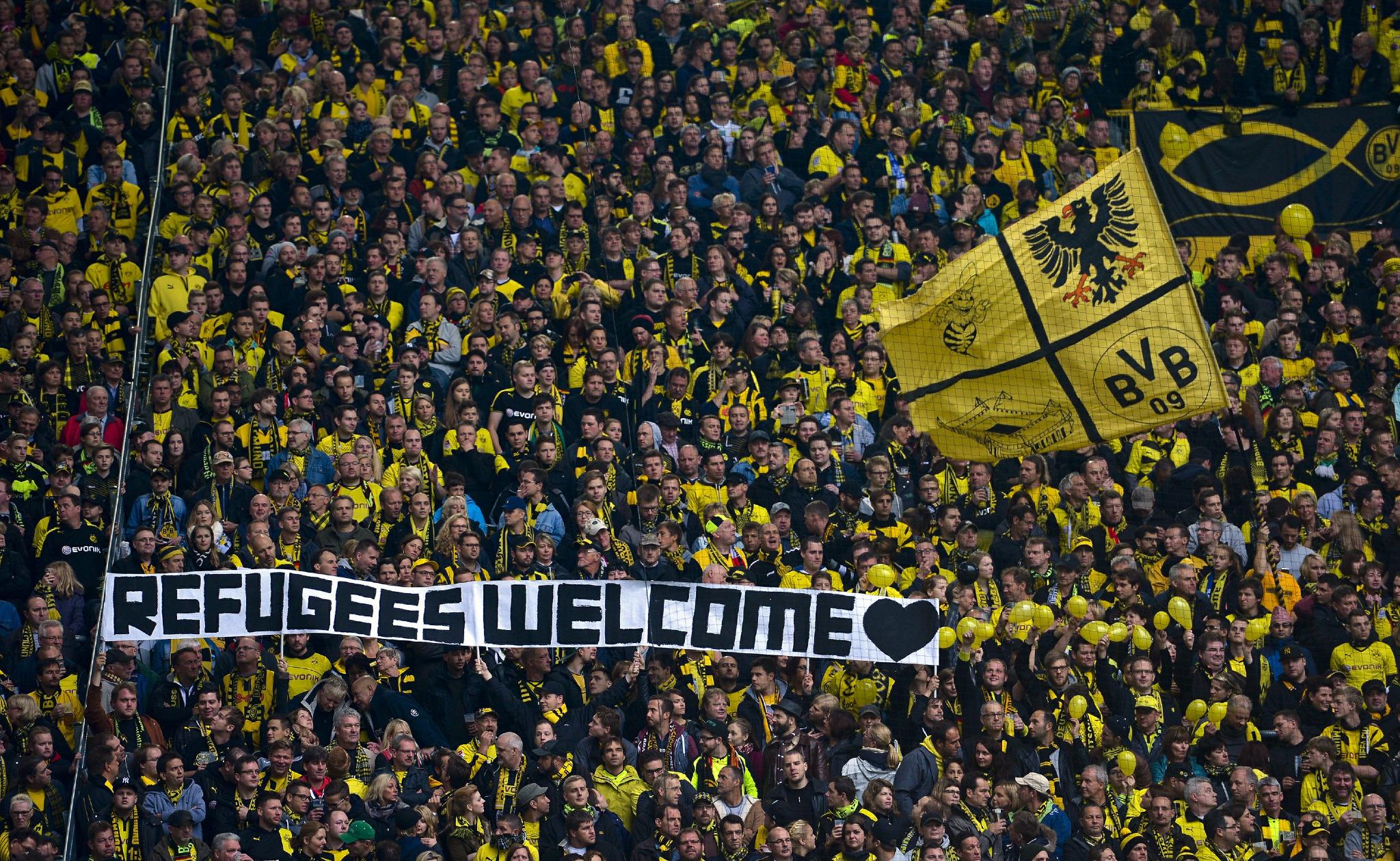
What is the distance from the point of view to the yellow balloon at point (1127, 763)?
1229 centimetres

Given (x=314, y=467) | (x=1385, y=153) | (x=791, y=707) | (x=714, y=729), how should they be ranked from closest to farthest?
(x=714, y=729), (x=791, y=707), (x=314, y=467), (x=1385, y=153)

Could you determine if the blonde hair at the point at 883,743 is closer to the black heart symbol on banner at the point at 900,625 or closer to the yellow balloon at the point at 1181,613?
the black heart symbol on banner at the point at 900,625

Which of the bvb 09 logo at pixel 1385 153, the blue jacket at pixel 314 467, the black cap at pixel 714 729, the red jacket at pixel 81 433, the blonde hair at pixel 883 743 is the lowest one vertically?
the blonde hair at pixel 883 743

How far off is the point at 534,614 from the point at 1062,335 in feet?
11.5

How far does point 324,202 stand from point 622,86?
3166 mm

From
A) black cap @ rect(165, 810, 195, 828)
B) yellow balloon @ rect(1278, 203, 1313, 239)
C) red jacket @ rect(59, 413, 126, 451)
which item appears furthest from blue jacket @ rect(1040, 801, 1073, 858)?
yellow balloon @ rect(1278, 203, 1313, 239)

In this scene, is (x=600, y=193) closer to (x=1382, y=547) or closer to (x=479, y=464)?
(x=479, y=464)

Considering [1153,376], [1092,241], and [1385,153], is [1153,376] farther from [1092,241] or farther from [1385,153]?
[1385,153]

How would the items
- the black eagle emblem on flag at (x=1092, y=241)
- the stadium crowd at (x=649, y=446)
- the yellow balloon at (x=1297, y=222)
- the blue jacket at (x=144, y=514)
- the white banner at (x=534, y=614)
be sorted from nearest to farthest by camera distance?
the black eagle emblem on flag at (x=1092, y=241) < the stadium crowd at (x=649, y=446) < the white banner at (x=534, y=614) < the blue jacket at (x=144, y=514) < the yellow balloon at (x=1297, y=222)

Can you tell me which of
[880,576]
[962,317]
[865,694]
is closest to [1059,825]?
[865,694]

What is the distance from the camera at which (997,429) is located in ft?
39.3

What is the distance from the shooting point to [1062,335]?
38.1ft

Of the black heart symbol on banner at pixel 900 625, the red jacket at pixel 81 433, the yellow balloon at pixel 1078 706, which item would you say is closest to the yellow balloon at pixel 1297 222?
the yellow balloon at pixel 1078 706

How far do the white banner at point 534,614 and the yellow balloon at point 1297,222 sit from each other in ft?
21.3
